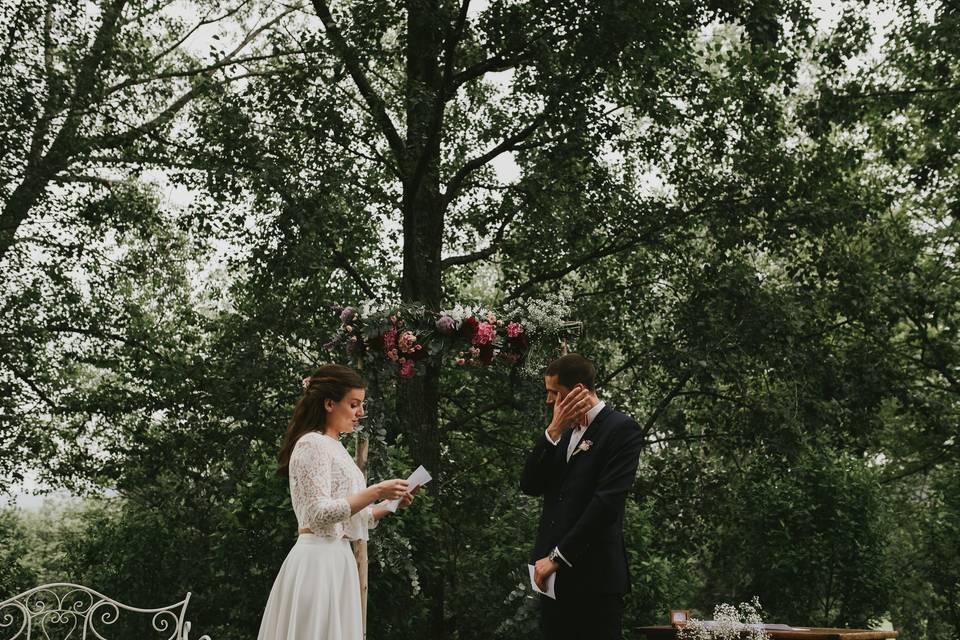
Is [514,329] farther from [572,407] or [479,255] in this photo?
[479,255]

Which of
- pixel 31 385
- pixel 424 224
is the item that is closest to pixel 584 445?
pixel 424 224

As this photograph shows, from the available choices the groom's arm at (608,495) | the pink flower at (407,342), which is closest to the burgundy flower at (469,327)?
the pink flower at (407,342)

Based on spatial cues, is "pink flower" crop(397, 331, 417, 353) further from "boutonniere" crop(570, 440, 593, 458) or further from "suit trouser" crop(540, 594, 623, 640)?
"suit trouser" crop(540, 594, 623, 640)

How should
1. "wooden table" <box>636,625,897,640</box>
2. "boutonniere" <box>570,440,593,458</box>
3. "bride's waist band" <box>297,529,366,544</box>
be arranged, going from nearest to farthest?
"bride's waist band" <box>297,529,366,544</box> → "boutonniere" <box>570,440,593,458</box> → "wooden table" <box>636,625,897,640</box>

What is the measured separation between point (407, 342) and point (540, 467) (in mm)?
2161

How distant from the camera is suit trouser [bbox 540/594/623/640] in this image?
3.77 metres

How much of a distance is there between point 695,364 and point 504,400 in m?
2.31

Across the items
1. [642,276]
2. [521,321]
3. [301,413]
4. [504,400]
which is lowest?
[301,413]

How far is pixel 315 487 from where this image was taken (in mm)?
3676

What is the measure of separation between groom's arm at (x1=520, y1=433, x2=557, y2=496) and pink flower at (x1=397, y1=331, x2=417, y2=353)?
2098 mm

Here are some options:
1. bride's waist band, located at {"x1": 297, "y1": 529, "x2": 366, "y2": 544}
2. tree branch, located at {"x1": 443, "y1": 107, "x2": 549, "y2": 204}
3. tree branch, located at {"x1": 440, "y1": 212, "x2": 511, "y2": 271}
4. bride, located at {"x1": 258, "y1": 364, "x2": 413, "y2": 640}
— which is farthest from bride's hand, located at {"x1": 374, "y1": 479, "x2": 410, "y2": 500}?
tree branch, located at {"x1": 440, "y1": 212, "x2": 511, "y2": 271}

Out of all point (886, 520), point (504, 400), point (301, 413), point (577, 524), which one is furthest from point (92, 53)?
point (886, 520)

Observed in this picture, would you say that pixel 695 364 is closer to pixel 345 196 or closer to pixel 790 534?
pixel 790 534

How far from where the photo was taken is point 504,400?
1069cm
